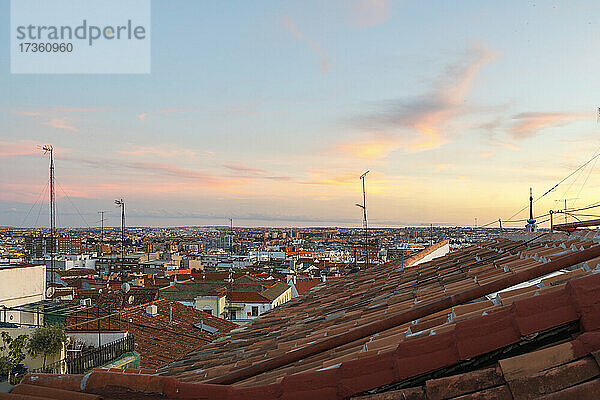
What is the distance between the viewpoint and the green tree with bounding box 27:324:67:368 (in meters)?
12.9

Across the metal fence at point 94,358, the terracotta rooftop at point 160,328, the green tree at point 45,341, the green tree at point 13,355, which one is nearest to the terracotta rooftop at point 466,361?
the green tree at point 13,355

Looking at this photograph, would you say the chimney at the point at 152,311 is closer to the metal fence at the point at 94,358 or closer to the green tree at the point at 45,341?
the metal fence at the point at 94,358

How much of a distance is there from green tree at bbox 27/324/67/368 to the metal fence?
13.6 inches

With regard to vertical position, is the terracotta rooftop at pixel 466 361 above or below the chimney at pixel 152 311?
above

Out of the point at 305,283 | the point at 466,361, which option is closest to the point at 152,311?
the point at 466,361

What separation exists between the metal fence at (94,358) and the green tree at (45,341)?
35 cm

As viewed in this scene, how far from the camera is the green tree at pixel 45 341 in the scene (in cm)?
1291

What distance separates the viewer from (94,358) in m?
14.2

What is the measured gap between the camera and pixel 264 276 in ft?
163

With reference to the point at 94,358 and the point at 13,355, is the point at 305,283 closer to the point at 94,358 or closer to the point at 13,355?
the point at 94,358

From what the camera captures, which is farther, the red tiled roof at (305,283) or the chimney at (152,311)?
the red tiled roof at (305,283)

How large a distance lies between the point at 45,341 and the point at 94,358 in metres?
1.67

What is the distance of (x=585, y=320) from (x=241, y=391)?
1.66 m

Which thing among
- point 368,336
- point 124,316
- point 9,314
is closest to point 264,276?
point 124,316
